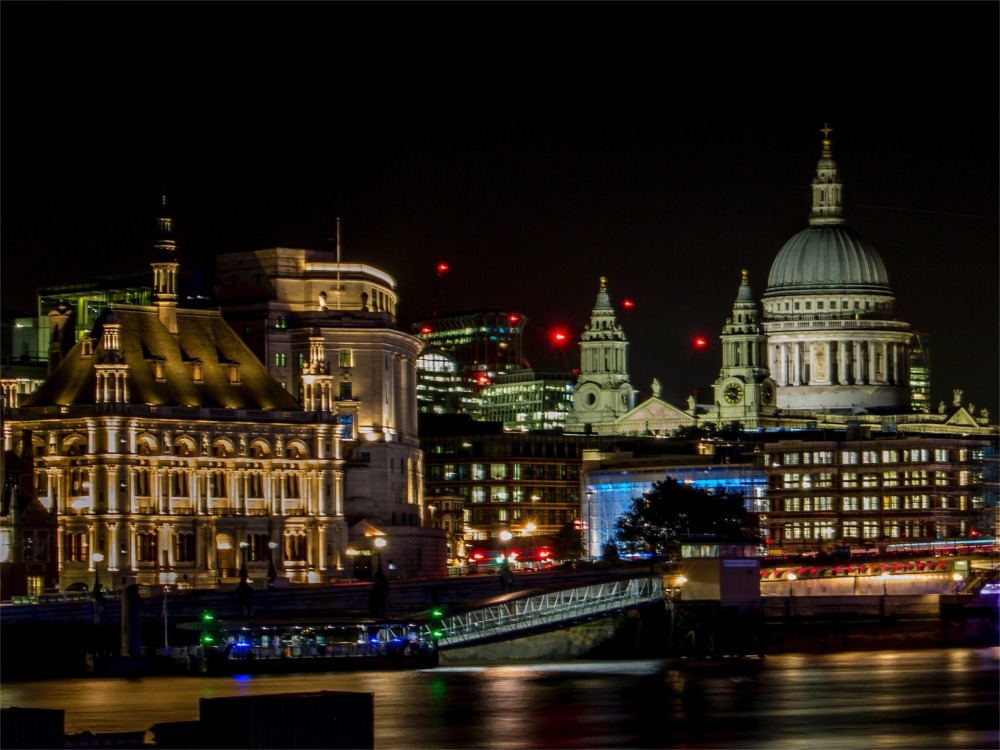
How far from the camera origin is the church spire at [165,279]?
18212 cm

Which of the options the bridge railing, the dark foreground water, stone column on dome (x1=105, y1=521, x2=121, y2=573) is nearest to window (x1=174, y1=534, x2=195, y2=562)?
stone column on dome (x1=105, y1=521, x2=121, y2=573)

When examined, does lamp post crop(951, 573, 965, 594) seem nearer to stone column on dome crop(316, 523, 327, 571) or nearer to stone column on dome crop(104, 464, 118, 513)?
stone column on dome crop(316, 523, 327, 571)

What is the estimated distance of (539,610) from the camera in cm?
14400

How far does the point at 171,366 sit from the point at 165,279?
246 inches

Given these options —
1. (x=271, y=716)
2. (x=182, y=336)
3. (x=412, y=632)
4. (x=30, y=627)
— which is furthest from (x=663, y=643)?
(x=271, y=716)

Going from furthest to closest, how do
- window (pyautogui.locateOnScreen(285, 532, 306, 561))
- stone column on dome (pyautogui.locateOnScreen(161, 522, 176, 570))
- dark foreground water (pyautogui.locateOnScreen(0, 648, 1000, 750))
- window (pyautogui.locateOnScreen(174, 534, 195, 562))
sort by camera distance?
window (pyautogui.locateOnScreen(285, 532, 306, 561)), window (pyautogui.locateOnScreen(174, 534, 195, 562)), stone column on dome (pyautogui.locateOnScreen(161, 522, 176, 570)), dark foreground water (pyautogui.locateOnScreen(0, 648, 1000, 750))

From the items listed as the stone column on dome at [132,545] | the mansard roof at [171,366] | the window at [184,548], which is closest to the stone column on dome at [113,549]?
the stone column on dome at [132,545]

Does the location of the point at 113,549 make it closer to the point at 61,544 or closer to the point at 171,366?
the point at 61,544

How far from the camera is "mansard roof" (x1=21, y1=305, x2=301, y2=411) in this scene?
176375mm

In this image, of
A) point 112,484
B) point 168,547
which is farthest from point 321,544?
point 112,484

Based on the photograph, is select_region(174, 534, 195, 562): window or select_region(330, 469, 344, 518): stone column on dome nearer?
select_region(174, 534, 195, 562): window

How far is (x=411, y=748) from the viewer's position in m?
93.0

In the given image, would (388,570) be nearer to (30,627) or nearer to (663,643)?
(663,643)

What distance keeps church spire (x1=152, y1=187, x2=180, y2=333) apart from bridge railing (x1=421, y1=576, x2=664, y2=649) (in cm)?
4564
